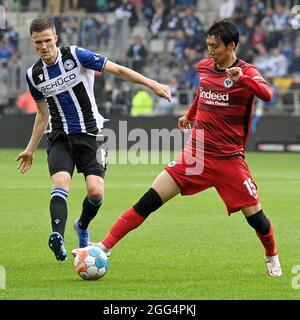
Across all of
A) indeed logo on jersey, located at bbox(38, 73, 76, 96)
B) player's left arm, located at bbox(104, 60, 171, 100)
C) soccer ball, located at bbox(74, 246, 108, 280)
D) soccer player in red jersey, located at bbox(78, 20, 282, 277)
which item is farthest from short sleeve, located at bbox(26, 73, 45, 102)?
soccer ball, located at bbox(74, 246, 108, 280)

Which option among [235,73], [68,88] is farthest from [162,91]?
[68,88]

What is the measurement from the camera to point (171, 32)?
3266 cm

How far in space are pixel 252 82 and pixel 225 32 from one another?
1.68ft

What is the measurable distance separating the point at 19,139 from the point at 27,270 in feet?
64.3

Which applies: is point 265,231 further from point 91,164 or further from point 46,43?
point 46,43

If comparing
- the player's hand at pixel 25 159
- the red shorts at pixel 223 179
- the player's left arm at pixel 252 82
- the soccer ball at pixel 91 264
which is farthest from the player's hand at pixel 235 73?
the player's hand at pixel 25 159

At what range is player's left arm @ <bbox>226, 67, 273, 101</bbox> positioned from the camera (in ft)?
27.7

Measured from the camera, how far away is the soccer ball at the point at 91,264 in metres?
8.63

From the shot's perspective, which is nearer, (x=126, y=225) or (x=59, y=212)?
(x=126, y=225)

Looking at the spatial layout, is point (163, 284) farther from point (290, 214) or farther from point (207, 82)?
point (290, 214)

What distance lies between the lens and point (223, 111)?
8.96m

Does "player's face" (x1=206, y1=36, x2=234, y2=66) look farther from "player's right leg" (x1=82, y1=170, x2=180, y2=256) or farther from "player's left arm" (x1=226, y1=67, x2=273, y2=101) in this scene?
"player's right leg" (x1=82, y1=170, x2=180, y2=256)

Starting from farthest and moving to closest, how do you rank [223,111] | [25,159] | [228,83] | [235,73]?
[25,159]
[223,111]
[228,83]
[235,73]

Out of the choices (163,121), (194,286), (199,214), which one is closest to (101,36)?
(163,121)
